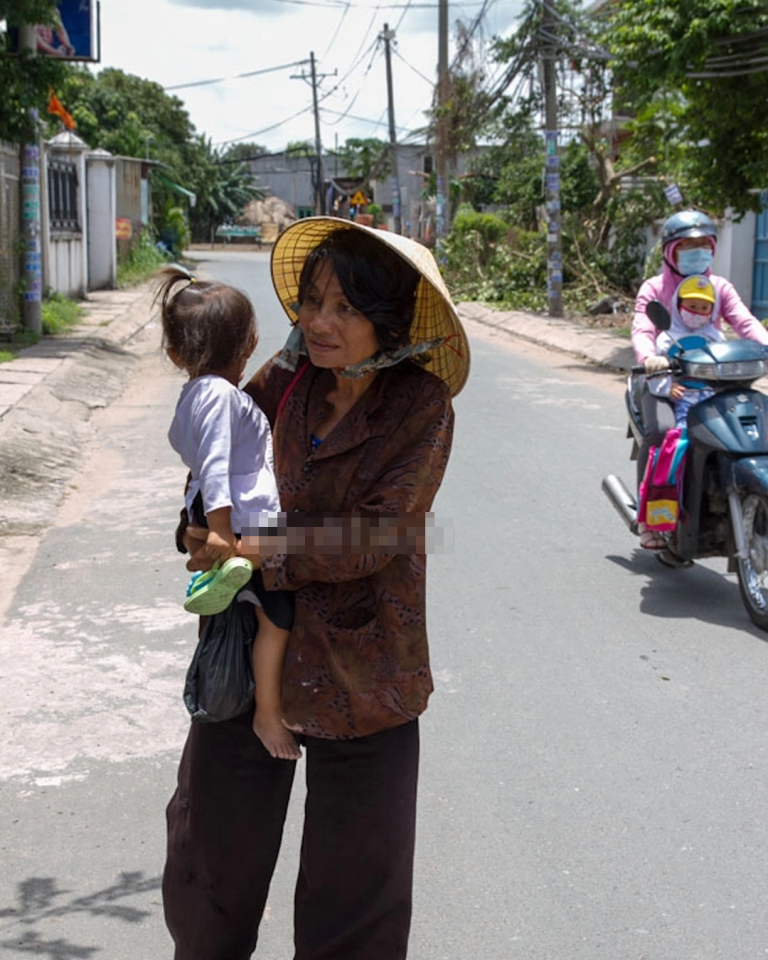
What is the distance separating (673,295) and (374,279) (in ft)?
12.7

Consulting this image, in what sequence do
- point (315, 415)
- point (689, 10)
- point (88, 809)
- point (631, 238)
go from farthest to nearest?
point (631, 238) → point (689, 10) → point (88, 809) → point (315, 415)

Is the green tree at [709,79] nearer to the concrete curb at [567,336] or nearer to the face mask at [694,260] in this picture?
the concrete curb at [567,336]

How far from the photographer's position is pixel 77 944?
299 cm

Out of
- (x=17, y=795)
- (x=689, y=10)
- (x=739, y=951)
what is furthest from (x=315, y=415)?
(x=689, y=10)

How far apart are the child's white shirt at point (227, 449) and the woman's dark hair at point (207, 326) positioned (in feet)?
0.14

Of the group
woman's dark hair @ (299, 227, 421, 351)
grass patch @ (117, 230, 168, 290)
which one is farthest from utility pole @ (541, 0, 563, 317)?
woman's dark hair @ (299, 227, 421, 351)

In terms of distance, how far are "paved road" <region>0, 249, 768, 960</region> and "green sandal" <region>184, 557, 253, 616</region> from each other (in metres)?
1.17

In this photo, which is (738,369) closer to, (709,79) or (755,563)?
(755,563)

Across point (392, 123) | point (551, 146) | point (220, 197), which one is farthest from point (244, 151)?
point (551, 146)

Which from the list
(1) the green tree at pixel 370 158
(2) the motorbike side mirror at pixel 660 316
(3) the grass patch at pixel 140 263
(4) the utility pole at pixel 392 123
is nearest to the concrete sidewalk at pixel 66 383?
(2) the motorbike side mirror at pixel 660 316

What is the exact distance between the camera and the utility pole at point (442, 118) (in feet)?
91.8

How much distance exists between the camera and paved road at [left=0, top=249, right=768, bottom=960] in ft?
10.2

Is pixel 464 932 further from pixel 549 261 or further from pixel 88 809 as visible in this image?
pixel 549 261

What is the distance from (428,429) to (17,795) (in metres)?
2.22
